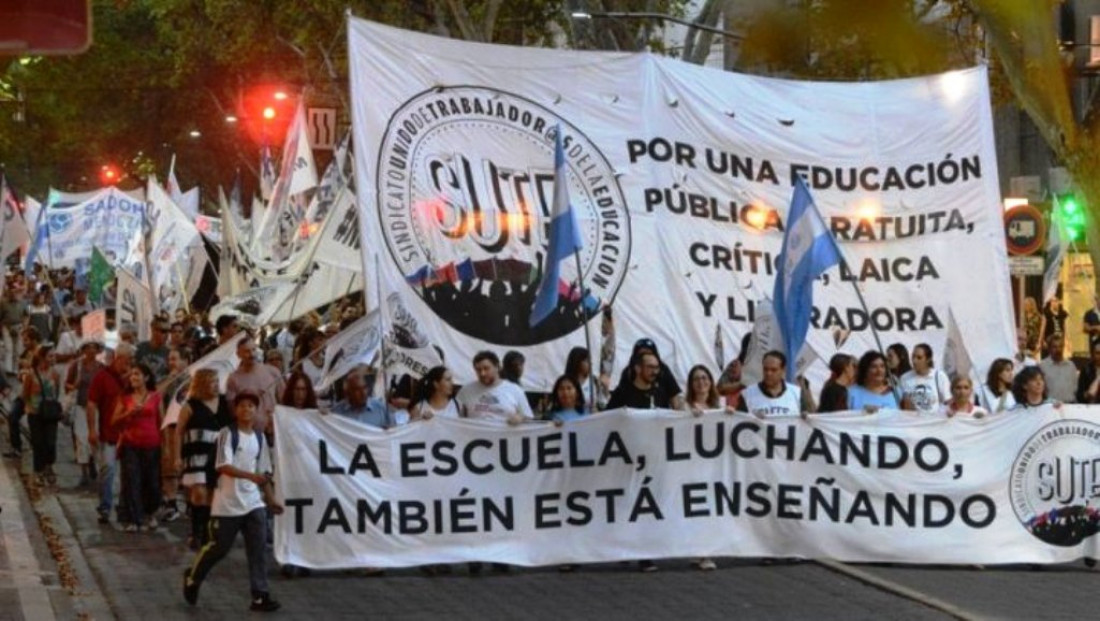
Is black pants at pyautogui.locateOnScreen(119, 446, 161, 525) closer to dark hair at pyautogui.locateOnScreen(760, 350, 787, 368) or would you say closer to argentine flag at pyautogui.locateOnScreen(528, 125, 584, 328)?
argentine flag at pyautogui.locateOnScreen(528, 125, 584, 328)

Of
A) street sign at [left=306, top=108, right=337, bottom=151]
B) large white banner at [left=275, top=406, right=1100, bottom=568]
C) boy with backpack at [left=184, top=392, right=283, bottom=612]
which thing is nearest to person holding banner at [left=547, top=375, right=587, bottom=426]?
large white banner at [left=275, top=406, right=1100, bottom=568]

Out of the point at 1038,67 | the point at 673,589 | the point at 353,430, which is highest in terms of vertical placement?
the point at 1038,67

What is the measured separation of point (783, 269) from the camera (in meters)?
14.3

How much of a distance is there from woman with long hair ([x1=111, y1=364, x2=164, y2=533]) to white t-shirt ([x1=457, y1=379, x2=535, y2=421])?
3.30 meters

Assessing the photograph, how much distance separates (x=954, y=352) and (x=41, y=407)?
9319 mm

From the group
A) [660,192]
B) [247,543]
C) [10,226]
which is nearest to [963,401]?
[660,192]

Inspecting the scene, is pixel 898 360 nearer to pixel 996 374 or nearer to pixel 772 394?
pixel 996 374

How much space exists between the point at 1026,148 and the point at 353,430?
27.8 meters

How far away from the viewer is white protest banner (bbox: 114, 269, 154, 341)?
23.1 meters

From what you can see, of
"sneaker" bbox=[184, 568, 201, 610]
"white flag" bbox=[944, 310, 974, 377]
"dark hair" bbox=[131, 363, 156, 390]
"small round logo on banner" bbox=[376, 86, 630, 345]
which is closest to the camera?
"sneaker" bbox=[184, 568, 201, 610]

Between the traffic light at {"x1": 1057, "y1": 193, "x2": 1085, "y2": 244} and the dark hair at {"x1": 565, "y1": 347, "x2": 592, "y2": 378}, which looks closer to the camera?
the dark hair at {"x1": 565, "y1": 347, "x2": 592, "y2": 378}

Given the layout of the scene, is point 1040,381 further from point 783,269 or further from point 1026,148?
point 1026,148

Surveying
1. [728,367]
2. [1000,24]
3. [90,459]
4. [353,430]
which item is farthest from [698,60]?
[353,430]

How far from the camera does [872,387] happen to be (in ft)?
48.7
